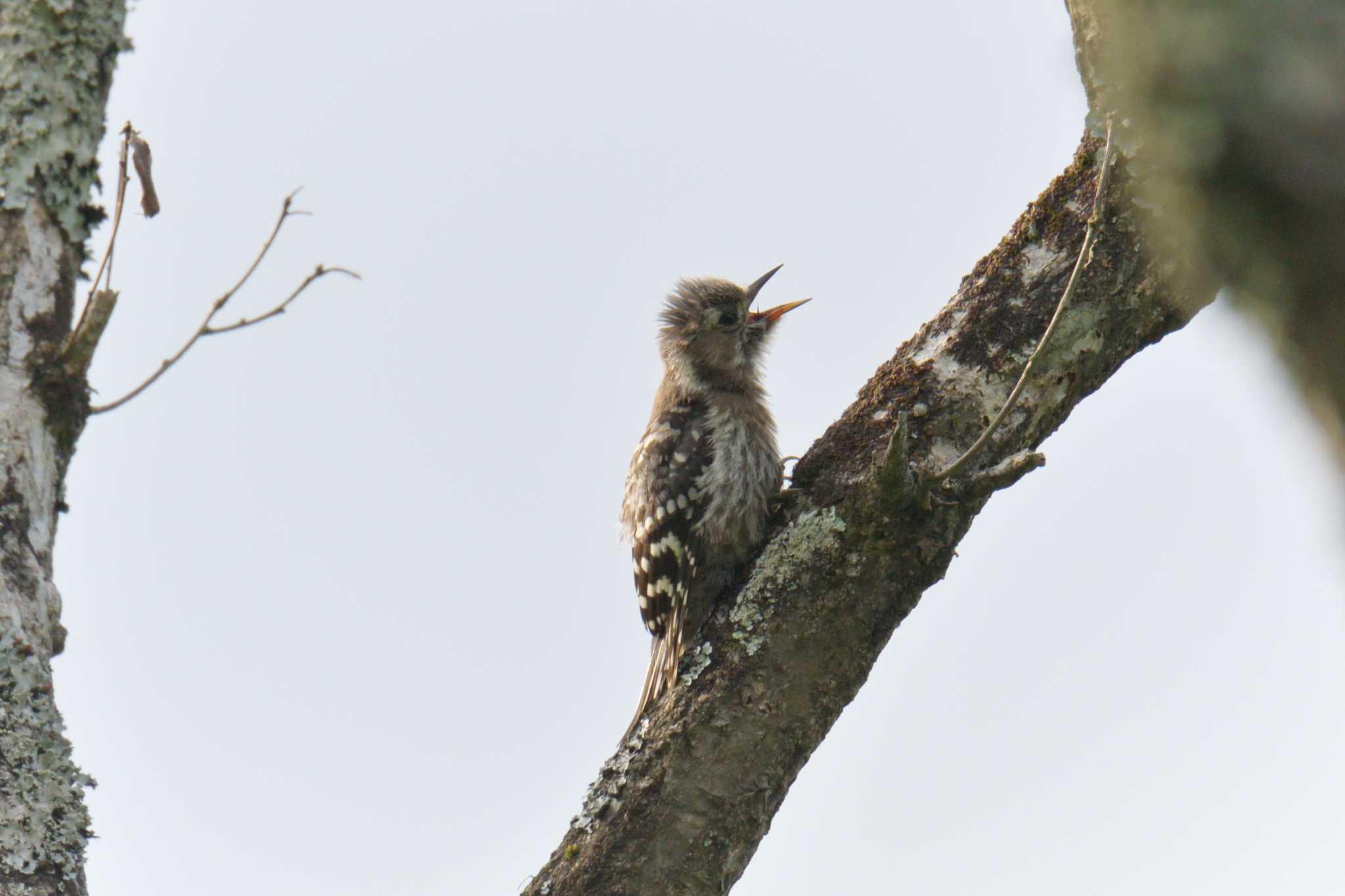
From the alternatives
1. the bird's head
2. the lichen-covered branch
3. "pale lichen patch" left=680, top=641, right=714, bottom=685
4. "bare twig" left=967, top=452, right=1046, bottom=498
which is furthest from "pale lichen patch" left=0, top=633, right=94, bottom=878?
the bird's head

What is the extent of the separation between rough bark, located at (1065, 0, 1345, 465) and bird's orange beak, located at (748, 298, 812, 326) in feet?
19.0

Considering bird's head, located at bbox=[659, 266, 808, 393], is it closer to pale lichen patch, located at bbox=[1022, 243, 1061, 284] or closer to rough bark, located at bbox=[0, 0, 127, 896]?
pale lichen patch, located at bbox=[1022, 243, 1061, 284]

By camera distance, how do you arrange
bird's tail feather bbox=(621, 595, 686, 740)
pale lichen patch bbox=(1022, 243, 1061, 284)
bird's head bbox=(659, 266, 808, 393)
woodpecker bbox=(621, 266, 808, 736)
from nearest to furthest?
pale lichen patch bbox=(1022, 243, 1061, 284) → bird's tail feather bbox=(621, 595, 686, 740) → woodpecker bbox=(621, 266, 808, 736) → bird's head bbox=(659, 266, 808, 393)

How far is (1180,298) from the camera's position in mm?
4047

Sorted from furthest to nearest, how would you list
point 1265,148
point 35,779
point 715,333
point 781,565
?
point 715,333 < point 781,565 < point 35,779 < point 1265,148

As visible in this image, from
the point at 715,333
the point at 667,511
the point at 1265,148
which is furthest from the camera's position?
the point at 715,333

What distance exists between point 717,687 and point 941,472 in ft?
2.91

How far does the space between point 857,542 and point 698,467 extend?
2.04 metres

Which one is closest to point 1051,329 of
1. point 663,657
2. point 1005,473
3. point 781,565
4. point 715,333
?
point 1005,473

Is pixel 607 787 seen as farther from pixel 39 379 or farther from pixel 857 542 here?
pixel 39 379

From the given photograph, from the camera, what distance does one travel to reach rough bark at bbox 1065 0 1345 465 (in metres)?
1.06

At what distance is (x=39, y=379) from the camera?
3377 mm

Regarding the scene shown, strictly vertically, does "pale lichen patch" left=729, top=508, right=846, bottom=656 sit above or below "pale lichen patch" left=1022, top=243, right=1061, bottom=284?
below

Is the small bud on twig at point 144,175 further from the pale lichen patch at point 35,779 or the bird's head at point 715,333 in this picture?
the bird's head at point 715,333
